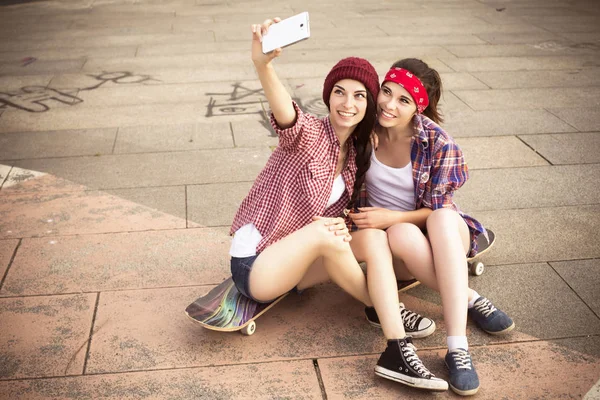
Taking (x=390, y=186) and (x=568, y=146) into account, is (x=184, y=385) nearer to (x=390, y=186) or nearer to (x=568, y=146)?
(x=390, y=186)

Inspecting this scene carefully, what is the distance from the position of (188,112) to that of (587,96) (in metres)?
3.74

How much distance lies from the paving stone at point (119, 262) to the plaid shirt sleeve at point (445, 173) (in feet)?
3.80

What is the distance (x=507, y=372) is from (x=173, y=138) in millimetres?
3427

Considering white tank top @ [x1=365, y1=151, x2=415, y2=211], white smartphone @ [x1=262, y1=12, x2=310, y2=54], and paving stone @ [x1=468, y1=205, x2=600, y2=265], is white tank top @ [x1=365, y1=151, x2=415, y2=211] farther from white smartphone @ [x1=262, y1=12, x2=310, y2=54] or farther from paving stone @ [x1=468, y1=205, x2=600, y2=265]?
white smartphone @ [x1=262, y1=12, x2=310, y2=54]

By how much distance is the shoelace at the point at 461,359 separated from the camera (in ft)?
8.50

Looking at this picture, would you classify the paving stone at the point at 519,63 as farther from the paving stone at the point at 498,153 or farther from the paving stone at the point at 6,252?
the paving stone at the point at 6,252

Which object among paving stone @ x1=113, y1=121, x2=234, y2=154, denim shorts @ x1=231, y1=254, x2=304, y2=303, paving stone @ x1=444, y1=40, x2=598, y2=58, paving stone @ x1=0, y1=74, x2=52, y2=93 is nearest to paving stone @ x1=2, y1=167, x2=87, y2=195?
paving stone @ x1=113, y1=121, x2=234, y2=154

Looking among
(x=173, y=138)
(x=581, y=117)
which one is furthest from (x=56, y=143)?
(x=581, y=117)

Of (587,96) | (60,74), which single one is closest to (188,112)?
(60,74)

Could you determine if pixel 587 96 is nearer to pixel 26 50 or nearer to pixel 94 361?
pixel 94 361

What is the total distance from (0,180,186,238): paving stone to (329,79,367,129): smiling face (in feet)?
5.01

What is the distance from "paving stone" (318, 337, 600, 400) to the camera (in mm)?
2564

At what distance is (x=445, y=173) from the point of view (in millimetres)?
2930

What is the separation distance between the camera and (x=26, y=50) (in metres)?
8.23
